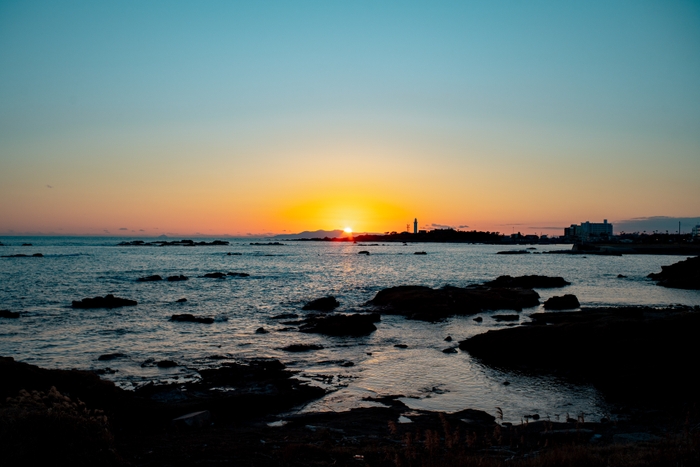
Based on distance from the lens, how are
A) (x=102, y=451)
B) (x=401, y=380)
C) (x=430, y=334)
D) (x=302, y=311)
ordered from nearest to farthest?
1. (x=102, y=451)
2. (x=401, y=380)
3. (x=430, y=334)
4. (x=302, y=311)

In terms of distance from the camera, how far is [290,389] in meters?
16.7

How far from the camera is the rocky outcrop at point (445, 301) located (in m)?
35.6

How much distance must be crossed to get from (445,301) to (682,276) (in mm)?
37918

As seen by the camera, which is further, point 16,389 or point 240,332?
point 240,332

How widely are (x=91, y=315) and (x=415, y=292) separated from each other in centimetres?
2355

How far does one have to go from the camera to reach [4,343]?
24.5 m

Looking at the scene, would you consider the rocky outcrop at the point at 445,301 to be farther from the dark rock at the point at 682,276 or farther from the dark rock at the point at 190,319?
the dark rock at the point at 682,276

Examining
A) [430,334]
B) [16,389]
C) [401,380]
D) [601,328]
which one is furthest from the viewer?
[430,334]

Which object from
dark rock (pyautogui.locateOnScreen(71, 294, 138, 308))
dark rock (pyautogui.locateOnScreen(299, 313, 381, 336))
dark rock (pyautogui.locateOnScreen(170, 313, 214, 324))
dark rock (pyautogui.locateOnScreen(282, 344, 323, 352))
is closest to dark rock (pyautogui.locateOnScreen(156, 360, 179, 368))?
dark rock (pyautogui.locateOnScreen(282, 344, 323, 352))

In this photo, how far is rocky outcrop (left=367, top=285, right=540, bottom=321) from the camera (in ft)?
117

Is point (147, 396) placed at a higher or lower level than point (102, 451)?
lower

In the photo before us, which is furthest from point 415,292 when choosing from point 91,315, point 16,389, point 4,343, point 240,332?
point 16,389

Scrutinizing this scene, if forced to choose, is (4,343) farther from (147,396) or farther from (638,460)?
(638,460)

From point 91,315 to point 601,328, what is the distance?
101 feet
